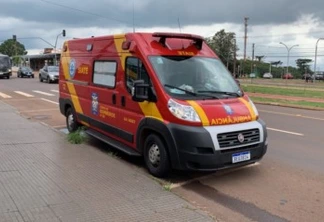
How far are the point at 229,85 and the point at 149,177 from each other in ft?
7.00

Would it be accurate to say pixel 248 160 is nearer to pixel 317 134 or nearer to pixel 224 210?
pixel 224 210

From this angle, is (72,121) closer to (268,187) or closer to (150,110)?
(150,110)

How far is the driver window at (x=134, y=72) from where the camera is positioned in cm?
677

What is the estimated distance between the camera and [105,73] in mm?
8102

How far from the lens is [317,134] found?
36.4ft

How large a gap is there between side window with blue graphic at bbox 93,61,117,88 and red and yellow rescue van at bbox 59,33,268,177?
1 cm

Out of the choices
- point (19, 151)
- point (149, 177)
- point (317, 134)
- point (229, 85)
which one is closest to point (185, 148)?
point (149, 177)

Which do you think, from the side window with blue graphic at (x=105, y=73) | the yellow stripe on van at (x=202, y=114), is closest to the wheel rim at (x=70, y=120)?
the side window with blue graphic at (x=105, y=73)

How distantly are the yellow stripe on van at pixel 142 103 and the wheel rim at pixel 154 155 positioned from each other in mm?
497

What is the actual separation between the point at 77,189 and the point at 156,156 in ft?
4.69

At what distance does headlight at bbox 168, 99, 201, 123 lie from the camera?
598 cm

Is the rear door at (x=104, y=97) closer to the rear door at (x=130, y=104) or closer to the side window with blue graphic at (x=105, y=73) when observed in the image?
the side window with blue graphic at (x=105, y=73)

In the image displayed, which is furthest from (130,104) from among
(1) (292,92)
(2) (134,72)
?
(1) (292,92)

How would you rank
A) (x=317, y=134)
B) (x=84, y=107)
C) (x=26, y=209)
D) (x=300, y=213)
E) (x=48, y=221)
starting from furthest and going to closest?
(x=317, y=134) < (x=84, y=107) < (x=300, y=213) < (x=26, y=209) < (x=48, y=221)
